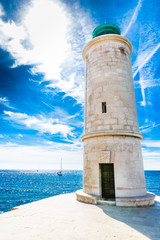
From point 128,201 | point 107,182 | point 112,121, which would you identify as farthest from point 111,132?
point 128,201

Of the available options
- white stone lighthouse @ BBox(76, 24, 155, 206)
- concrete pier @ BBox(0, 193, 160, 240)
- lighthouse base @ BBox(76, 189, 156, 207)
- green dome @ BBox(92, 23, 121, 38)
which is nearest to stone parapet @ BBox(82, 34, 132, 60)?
white stone lighthouse @ BBox(76, 24, 155, 206)

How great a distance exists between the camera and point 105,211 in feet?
20.7

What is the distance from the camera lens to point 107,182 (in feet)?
28.9

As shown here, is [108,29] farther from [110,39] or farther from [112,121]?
[112,121]

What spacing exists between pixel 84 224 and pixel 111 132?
15.1 ft

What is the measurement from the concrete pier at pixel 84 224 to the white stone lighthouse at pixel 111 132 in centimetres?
126

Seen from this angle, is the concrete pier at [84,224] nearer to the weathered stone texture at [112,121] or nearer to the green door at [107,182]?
the weathered stone texture at [112,121]

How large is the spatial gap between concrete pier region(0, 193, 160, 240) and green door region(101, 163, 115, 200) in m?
2.04

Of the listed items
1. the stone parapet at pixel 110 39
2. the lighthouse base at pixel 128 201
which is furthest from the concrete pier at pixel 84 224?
the stone parapet at pixel 110 39

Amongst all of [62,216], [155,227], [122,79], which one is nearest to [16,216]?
[62,216]

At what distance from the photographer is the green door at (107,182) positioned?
8742mm

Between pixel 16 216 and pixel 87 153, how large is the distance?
15.3ft

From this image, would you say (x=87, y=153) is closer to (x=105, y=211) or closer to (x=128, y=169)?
(x=128, y=169)

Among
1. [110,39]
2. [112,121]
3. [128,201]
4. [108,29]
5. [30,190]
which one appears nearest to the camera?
[128,201]
